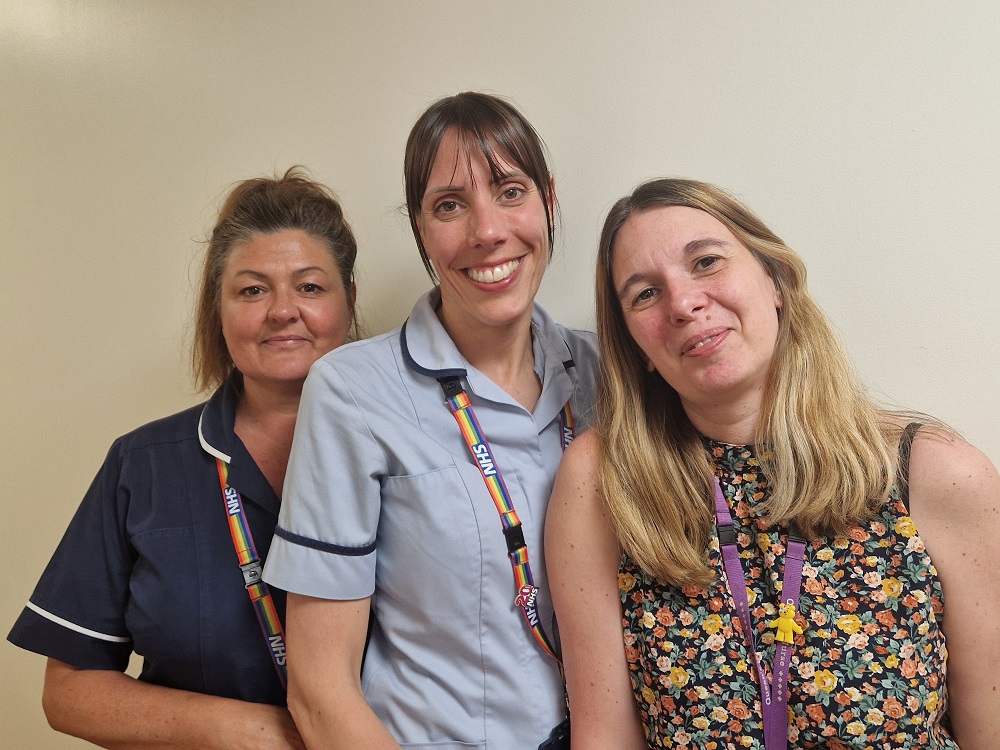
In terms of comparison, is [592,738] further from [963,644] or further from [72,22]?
[72,22]

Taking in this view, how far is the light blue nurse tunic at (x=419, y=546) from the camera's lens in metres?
1.60

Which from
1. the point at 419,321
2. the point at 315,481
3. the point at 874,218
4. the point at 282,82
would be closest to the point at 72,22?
the point at 282,82

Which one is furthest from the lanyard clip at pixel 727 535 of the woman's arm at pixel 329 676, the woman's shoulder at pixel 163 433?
the woman's shoulder at pixel 163 433

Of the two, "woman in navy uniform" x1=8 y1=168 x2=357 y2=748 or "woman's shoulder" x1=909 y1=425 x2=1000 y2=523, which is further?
"woman in navy uniform" x1=8 y1=168 x2=357 y2=748

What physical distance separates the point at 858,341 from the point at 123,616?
181cm

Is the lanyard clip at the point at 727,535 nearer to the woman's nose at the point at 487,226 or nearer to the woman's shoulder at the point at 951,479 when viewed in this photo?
the woman's shoulder at the point at 951,479

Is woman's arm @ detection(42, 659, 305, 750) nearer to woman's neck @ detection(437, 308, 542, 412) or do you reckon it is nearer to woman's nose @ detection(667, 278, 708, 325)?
woman's neck @ detection(437, 308, 542, 412)

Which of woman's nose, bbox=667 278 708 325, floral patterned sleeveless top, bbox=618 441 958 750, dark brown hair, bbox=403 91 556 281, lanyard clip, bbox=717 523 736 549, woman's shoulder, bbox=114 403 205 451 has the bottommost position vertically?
floral patterned sleeveless top, bbox=618 441 958 750

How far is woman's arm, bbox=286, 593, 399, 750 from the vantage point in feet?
5.13

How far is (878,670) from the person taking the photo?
143 centimetres

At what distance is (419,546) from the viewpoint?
1615 millimetres

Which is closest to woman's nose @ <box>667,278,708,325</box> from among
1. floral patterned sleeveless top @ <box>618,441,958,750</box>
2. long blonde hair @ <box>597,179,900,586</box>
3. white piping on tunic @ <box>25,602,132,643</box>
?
long blonde hair @ <box>597,179,900,586</box>

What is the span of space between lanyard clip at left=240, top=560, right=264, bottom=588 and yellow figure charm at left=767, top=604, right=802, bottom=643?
1106 millimetres

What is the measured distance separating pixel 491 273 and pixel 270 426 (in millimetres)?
718
